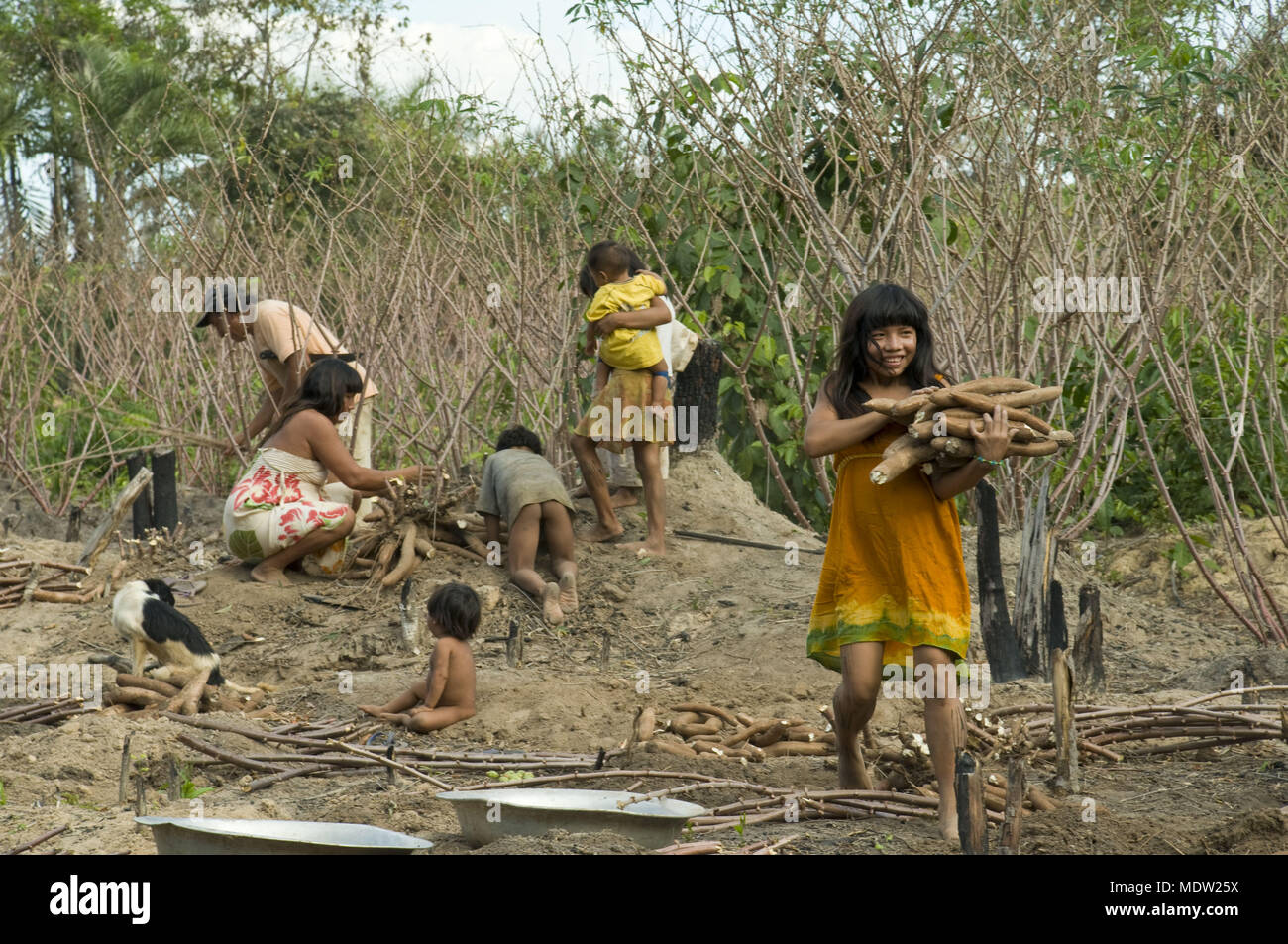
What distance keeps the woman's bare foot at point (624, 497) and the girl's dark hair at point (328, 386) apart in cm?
160

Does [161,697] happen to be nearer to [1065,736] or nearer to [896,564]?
[896,564]

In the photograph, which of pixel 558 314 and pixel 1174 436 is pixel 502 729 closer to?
pixel 558 314

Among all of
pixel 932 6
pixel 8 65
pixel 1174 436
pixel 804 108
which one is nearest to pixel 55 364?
pixel 804 108

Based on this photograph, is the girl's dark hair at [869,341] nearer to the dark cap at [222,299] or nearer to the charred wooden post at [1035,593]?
the charred wooden post at [1035,593]

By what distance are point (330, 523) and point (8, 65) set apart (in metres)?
15.4

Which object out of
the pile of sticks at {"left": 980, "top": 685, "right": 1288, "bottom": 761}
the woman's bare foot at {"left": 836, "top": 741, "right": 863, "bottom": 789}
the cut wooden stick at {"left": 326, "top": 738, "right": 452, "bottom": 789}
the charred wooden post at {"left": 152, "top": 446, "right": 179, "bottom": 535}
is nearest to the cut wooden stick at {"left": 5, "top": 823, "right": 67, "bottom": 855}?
the cut wooden stick at {"left": 326, "top": 738, "right": 452, "bottom": 789}

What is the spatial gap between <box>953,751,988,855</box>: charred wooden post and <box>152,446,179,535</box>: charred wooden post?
568 cm

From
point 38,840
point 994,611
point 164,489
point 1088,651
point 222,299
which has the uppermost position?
point 222,299

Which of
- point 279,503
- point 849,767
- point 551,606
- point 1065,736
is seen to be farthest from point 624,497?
point 1065,736

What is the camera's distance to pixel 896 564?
340 cm

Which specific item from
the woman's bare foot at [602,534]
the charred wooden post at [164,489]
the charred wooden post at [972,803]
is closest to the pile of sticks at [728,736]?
the charred wooden post at [972,803]

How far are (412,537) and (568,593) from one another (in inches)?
34.9

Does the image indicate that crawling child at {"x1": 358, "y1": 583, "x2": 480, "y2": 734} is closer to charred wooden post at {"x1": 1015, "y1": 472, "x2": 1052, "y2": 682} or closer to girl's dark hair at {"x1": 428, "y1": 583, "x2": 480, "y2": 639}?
girl's dark hair at {"x1": 428, "y1": 583, "x2": 480, "y2": 639}

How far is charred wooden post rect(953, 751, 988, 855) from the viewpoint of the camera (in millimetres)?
2926
